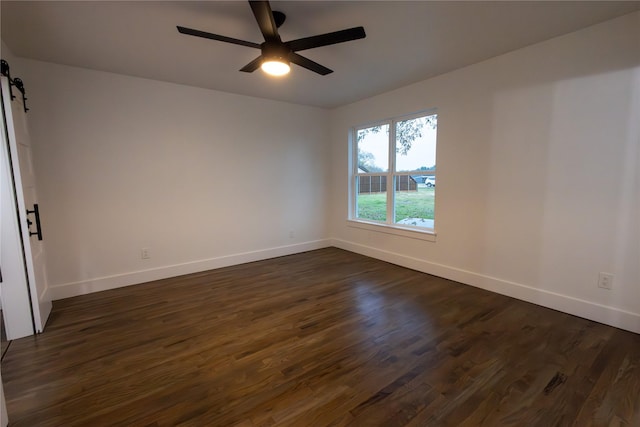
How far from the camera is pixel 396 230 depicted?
421 cm

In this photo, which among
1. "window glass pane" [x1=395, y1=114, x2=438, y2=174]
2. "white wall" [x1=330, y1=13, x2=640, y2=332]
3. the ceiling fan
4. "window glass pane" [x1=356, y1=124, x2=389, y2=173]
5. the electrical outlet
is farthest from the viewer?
"window glass pane" [x1=356, y1=124, x2=389, y2=173]

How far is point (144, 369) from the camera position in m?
1.97

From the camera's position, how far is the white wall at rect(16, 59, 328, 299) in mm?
3115

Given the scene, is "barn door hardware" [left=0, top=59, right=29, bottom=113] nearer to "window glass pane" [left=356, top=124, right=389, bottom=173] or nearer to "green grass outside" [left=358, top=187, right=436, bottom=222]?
"window glass pane" [left=356, top=124, right=389, bottom=173]

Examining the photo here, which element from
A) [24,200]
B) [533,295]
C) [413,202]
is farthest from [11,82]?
[533,295]

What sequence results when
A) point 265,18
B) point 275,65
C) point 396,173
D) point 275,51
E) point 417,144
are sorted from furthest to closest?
point 396,173, point 417,144, point 275,65, point 275,51, point 265,18

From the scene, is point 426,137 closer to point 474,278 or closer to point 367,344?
point 474,278

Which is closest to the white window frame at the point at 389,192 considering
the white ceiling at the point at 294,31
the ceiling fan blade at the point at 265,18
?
the white ceiling at the point at 294,31

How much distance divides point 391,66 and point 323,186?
8.13 ft

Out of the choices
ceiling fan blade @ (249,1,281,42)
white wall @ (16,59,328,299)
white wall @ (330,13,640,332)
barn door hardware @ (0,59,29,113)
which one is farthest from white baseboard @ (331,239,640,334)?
barn door hardware @ (0,59,29,113)

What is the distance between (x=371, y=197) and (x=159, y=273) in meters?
3.29

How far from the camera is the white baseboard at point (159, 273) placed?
10.5 feet

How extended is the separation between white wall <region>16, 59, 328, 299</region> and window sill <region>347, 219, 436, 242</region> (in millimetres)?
1036

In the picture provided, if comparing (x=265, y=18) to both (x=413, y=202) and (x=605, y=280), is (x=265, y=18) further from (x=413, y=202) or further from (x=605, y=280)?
(x=605, y=280)
